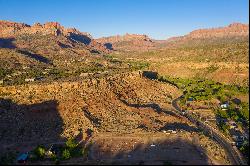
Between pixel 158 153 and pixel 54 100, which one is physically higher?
pixel 54 100

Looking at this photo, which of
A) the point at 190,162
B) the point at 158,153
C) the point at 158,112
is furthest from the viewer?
the point at 158,112

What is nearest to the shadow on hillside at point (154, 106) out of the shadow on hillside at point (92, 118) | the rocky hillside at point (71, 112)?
the rocky hillside at point (71, 112)

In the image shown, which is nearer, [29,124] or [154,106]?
[29,124]

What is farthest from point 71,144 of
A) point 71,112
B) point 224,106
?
point 224,106

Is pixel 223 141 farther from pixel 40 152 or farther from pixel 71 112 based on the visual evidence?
pixel 40 152

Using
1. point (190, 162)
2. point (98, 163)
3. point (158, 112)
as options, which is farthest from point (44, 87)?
point (190, 162)

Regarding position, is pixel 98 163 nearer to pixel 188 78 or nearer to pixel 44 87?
pixel 44 87

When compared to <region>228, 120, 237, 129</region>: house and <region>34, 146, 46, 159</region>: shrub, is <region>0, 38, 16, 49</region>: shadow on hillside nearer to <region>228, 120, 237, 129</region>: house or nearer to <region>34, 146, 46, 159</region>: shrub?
<region>228, 120, 237, 129</region>: house
